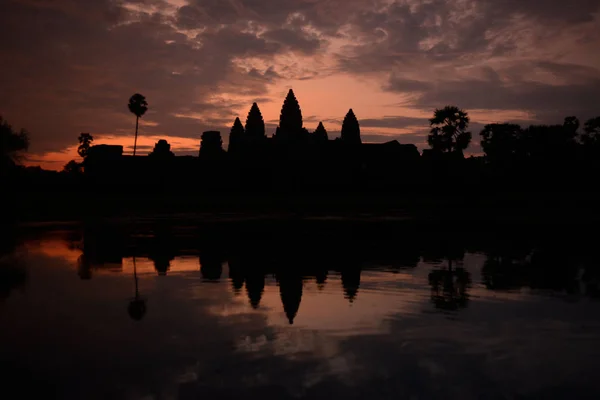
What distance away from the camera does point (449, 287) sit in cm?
1066

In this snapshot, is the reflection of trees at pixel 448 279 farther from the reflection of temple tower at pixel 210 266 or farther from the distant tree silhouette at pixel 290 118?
the distant tree silhouette at pixel 290 118

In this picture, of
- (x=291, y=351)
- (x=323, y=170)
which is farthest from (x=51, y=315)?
(x=323, y=170)

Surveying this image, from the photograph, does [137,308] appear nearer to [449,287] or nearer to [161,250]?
[449,287]

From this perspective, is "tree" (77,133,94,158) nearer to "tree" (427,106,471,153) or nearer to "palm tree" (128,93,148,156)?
"palm tree" (128,93,148,156)

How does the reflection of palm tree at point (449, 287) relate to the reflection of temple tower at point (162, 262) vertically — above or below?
above

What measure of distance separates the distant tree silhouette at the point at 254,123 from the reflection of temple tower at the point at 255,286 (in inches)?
3892

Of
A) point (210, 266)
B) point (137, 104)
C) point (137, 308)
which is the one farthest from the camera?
point (137, 104)

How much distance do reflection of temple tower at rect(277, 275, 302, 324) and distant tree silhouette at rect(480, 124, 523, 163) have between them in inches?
2233

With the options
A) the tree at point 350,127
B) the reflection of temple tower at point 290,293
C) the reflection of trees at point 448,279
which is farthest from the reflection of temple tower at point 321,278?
the tree at point 350,127

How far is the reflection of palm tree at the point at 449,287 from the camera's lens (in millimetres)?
9148

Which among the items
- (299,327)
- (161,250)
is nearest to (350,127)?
(161,250)

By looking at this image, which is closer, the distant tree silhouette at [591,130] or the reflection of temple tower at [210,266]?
the reflection of temple tower at [210,266]

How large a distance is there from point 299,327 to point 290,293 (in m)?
2.37

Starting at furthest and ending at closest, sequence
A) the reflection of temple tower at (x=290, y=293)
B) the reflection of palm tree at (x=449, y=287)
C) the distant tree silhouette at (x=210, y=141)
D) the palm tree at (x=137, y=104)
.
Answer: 1. the distant tree silhouette at (x=210, y=141)
2. the palm tree at (x=137, y=104)
3. the reflection of palm tree at (x=449, y=287)
4. the reflection of temple tower at (x=290, y=293)
